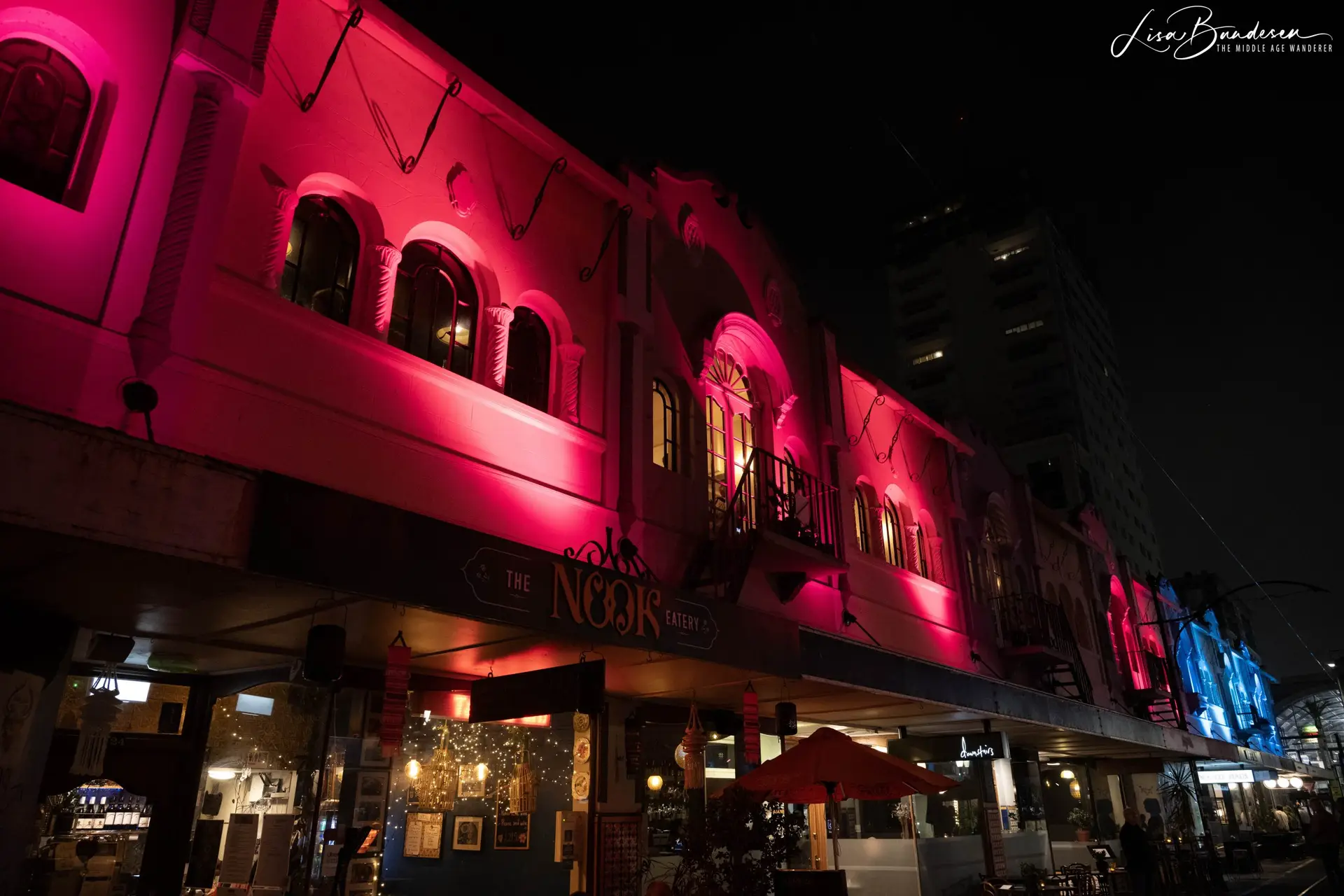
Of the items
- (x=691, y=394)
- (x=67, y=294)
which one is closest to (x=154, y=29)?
(x=67, y=294)

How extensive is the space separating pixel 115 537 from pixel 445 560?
2.37m

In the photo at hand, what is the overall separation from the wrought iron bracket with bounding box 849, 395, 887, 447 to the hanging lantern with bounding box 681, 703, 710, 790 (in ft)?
23.0

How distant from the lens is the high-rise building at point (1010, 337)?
214ft

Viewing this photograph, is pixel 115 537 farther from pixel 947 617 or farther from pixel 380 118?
pixel 947 617

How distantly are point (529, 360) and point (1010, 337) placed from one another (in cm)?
6303

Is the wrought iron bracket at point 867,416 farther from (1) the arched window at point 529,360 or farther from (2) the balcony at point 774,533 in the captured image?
(1) the arched window at point 529,360

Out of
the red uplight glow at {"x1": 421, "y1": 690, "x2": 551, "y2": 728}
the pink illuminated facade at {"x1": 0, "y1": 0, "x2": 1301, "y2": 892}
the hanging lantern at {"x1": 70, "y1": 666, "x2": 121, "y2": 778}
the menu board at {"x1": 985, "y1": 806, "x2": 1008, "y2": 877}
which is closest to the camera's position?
the pink illuminated facade at {"x1": 0, "y1": 0, "x2": 1301, "y2": 892}

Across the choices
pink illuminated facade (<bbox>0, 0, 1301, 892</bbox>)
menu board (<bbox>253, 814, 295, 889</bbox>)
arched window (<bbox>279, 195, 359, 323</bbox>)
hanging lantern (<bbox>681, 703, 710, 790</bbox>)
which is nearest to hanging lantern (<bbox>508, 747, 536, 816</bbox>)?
pink illuminated facade (<bbox>0, 0, 1301, 892</bbox>)

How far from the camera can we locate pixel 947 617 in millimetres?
18641

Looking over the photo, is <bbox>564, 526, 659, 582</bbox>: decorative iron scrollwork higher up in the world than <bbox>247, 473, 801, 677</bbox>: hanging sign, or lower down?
higher up

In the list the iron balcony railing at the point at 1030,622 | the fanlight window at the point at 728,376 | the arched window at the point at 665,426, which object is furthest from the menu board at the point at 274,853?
the iron balcony railing at the point at 1030,622

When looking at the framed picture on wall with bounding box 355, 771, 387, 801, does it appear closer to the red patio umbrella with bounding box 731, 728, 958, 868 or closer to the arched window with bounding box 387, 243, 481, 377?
the red patio umbrella with bounding box 731, 728, 958, 868

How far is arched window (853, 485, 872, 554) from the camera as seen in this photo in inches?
662

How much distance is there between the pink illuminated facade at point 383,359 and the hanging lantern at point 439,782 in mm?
3726
